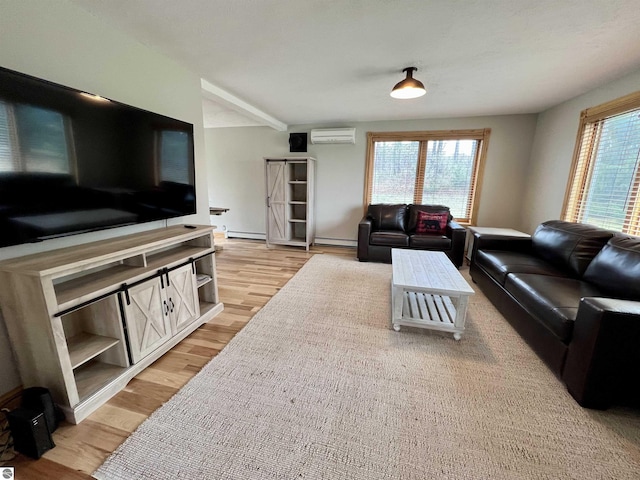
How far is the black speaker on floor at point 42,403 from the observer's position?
1247mm

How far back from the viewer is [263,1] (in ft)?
4.93

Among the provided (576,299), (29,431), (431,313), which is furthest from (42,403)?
(576,299)

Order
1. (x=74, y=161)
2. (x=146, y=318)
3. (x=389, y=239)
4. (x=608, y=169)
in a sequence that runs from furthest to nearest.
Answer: (x=389, y=239), (x=608, y=169), (x=146, y=318), (x=74, y=161)

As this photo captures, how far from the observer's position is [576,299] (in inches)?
69.8

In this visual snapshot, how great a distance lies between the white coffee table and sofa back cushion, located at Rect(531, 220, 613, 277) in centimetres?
97

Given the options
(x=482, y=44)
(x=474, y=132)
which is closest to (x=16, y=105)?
(x=482, y=44)

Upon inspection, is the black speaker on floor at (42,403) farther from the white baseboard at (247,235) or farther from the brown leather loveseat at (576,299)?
the white baseboard at (247,235)

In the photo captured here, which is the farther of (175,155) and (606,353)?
(175,155)

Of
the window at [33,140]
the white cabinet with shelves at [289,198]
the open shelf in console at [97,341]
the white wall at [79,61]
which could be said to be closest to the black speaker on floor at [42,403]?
the open shelf in console at [97,341]

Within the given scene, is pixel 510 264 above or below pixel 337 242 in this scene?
above

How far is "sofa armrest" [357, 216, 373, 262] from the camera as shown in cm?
397

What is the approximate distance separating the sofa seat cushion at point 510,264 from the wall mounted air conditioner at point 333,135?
2772mm

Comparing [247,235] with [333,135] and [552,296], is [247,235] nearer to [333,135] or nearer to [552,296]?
[333,135]

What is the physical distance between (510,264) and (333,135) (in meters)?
3.28
